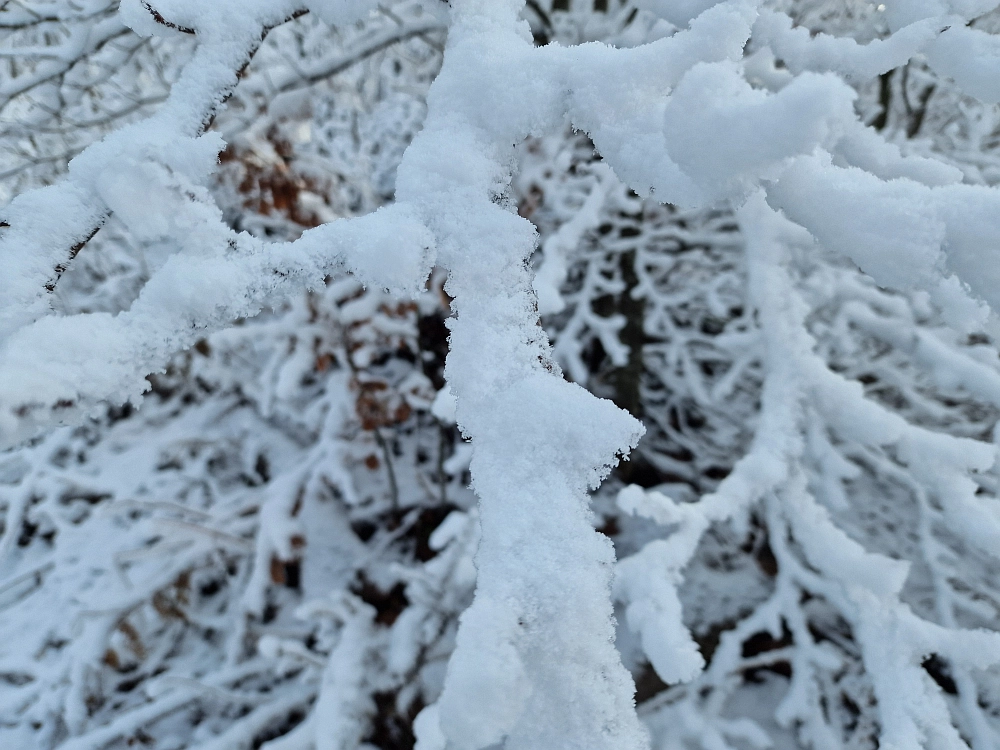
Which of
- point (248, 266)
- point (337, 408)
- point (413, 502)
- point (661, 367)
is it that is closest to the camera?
point (248, 266)

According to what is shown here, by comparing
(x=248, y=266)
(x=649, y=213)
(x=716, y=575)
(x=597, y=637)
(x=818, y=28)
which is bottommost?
(x=716, y=575)

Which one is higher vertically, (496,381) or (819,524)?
(496,381)

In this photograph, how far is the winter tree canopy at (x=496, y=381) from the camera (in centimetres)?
52

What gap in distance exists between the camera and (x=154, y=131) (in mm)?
648

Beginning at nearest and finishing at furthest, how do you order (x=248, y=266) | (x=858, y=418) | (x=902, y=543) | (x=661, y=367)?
(x=248, y=266) → (x=858, y=418) → (x=902, y=543) → (x=661, y=367)

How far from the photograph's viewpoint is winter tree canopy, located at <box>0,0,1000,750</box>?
0.52 meters

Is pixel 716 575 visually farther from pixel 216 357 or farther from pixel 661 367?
pixel 216 357

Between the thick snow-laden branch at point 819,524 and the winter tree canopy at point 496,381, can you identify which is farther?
the thick snow-laden branch at point 819,524

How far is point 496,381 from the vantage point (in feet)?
1.92

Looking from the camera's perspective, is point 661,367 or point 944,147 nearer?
point 944,147

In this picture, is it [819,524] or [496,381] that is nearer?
[496,381]

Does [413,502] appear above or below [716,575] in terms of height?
below

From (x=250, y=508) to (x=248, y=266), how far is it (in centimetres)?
267

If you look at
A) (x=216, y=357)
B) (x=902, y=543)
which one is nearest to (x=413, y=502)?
(x=216, y=357)
